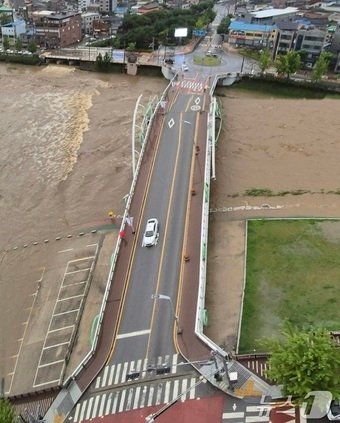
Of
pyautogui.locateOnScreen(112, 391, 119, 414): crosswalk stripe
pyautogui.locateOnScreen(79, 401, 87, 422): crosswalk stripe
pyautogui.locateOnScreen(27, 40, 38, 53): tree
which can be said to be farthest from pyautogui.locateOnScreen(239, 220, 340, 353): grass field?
pyautogui.locateOnScreen(27, 40, 38, 53): tree

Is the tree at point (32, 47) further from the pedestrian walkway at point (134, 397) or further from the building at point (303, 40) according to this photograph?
the pedestrian walkway at point (134, 397)

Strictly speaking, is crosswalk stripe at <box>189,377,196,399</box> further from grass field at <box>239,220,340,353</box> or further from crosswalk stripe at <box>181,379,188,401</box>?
grass field at <box>239,220,340,353</box>

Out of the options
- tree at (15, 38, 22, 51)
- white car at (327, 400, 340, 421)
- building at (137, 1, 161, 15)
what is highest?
building at (137, 1, 161, 15)

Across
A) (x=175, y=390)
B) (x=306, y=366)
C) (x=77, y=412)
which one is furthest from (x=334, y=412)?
(x=77, y=412)

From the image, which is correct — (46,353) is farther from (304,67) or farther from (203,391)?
(304,67)

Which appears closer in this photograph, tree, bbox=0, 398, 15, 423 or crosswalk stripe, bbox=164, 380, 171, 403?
tree, bbox=0, 398, 15, 423

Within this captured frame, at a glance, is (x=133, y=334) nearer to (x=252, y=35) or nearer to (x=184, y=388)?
(x=184, y=388)
